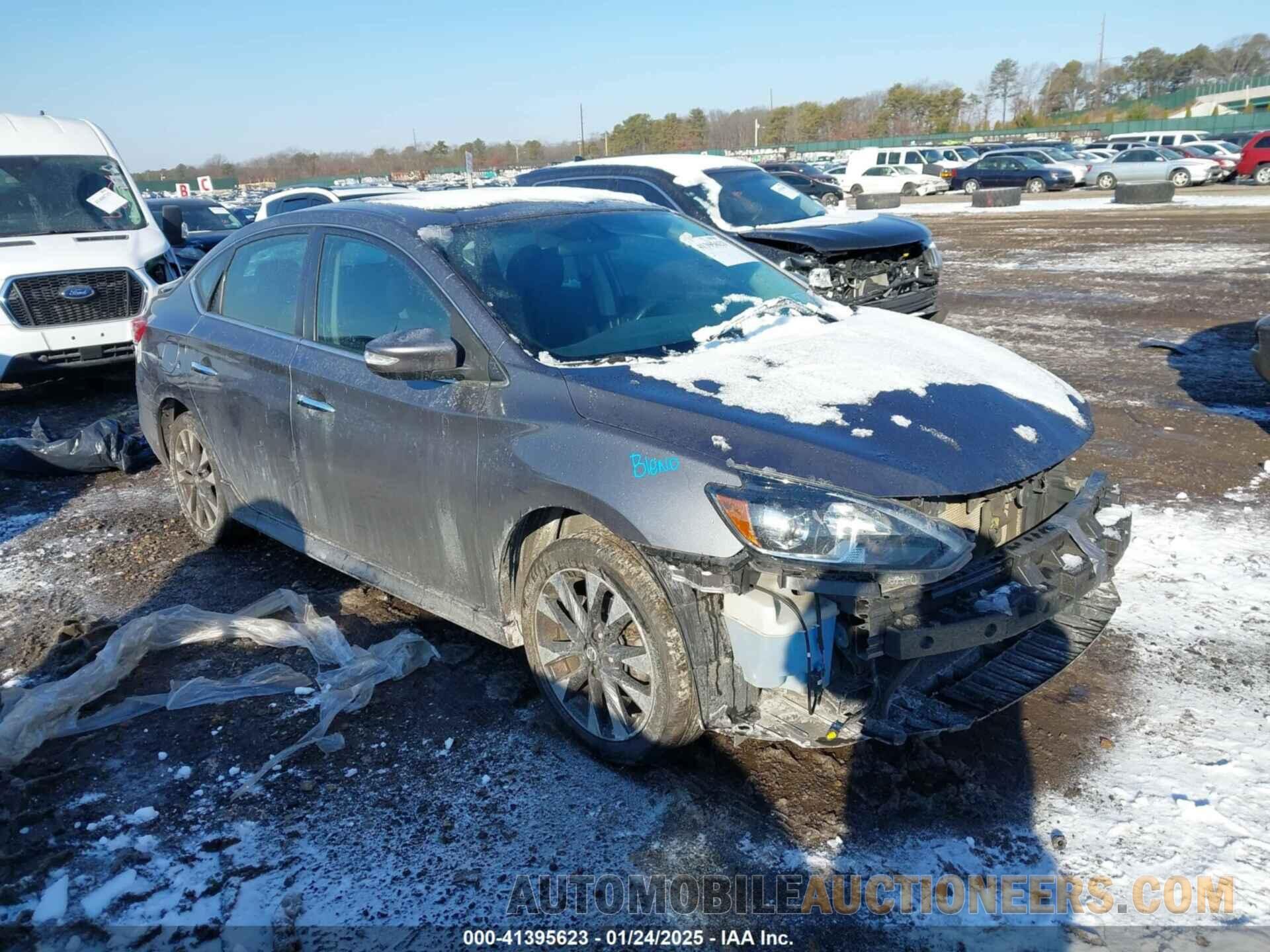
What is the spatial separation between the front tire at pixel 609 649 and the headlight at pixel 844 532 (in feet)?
1.39

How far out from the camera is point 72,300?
871cm

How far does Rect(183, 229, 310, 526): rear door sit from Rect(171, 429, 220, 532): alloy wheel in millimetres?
274

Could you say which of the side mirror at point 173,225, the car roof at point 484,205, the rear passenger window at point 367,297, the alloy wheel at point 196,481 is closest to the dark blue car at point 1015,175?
the side mirror at point 173,225

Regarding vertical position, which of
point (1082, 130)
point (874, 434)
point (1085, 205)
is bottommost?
point (1085, 205)

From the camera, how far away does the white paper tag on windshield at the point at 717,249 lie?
425 centimetres

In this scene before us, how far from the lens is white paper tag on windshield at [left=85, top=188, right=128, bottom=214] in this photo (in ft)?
31.3

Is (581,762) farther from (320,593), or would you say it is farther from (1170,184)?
(1170,184)

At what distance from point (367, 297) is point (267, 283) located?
896 mm

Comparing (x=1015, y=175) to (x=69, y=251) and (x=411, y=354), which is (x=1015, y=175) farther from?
(x=411, y=354)

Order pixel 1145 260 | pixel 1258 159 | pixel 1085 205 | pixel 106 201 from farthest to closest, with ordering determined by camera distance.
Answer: pixel 1258 159, pixel 1085 205, pixel 1145 260, pixel 106 201

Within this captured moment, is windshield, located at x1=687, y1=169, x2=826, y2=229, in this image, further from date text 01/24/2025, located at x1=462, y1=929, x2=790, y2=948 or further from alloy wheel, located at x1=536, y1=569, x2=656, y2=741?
date text 01/24/2025, located at x1=462, y1=929, x2=790, y2=948

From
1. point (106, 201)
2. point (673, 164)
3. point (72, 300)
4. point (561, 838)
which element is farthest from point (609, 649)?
point (106, 201)

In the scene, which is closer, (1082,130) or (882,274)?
(882,274)

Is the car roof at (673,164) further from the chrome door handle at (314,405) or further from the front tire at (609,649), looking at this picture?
the front tire at (609,649)
